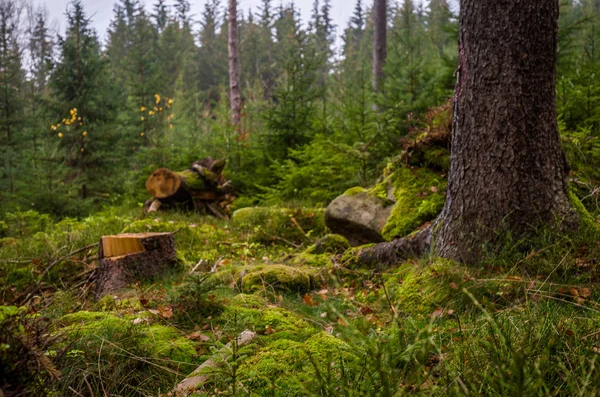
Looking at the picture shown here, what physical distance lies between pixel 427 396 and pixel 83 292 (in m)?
4.08

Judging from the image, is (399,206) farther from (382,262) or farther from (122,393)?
(122,393)

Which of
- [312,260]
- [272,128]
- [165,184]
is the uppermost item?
[272,128]

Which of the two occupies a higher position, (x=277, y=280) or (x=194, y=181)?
(x=194, y=181)

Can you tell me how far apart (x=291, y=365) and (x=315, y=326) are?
38.4 inches

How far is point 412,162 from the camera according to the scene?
582 cm

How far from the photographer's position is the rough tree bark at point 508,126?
342 centimetres

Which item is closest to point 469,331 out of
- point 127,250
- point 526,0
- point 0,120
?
point 526,0

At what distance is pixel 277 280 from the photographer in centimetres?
409

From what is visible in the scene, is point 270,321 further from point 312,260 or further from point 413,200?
point 413,200

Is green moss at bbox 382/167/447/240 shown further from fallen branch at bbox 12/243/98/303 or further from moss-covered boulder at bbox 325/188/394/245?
fallen branch at bbox 12/243/98/303

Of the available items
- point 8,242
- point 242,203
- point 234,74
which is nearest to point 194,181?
point 242,203

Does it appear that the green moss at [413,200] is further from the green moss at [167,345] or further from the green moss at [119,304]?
the green moss at [167,345]

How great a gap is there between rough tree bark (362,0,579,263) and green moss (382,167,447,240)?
1367 mm

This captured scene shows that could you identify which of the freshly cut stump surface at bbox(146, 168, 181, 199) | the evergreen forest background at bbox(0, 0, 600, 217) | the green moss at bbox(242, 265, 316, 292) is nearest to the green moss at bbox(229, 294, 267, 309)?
the green moss at bbox(242, 265, 316, 292)
